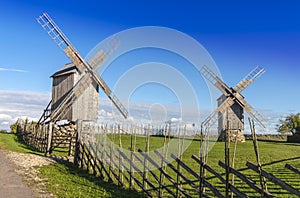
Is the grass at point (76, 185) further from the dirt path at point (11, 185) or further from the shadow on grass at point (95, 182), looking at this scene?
the dirt path at point (11, 185)

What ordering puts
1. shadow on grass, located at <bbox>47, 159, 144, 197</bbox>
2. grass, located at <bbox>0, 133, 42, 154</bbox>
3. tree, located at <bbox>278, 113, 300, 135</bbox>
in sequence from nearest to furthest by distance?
shadow on grass, located at <bbox>47, 159, 144, 197</bbox> → grass, located at <bbox>0, 133, 42, 154</bbox> → tree, located at <bbox>278, 113, 300, 135</bbox>

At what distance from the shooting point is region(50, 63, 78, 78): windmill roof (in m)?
23.1

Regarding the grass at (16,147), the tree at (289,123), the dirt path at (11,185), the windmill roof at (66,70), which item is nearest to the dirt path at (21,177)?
the dirt path at (11,185)

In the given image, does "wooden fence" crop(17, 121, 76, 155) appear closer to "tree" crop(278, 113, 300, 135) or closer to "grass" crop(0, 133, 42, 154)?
"grass" crop(0, 133, 42, 154)

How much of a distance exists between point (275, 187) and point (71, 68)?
1745cm

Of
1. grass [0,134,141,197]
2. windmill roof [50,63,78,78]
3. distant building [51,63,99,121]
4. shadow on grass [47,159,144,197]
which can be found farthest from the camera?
windmill roof [50,63,78,78]

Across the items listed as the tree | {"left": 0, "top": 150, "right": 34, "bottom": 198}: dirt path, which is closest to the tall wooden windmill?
{"left": 0, "top": 150, "right": 34, "bottom": 198}: dirt path

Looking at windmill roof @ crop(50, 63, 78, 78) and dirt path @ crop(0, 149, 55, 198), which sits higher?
windmill roof @ crop(50, 63, 78, 78)

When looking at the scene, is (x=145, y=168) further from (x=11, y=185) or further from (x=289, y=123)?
(x=289, y=123)

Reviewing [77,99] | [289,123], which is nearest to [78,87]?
[77,99]

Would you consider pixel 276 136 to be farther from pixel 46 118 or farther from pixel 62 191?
pixel 62 191

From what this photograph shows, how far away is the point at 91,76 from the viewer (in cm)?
2323

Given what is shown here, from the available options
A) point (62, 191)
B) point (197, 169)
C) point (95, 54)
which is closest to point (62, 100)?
point (95, 54)

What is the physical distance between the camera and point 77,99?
2239 centimetres
